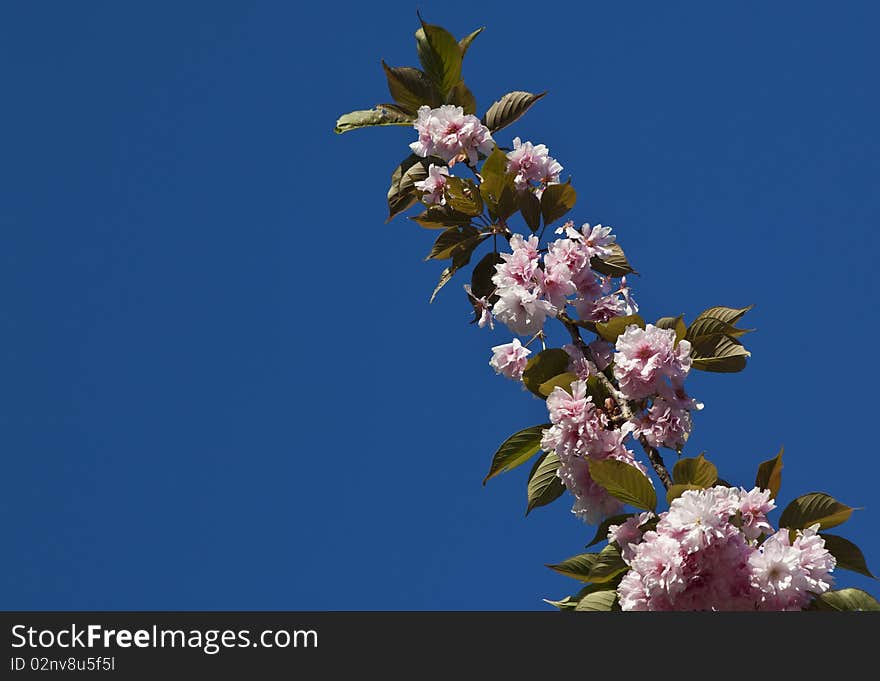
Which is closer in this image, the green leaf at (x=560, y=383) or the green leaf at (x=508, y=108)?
the green leaf at (x=560, y=383)

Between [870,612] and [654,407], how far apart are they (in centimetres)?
69

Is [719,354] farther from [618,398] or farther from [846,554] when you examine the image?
[846,554]

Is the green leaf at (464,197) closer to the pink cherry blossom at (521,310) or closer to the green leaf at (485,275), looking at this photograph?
the green leaf at (485,275)

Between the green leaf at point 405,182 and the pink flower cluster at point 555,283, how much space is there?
Answer: 54 cm

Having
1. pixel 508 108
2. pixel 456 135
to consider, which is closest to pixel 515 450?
pixel 456 135

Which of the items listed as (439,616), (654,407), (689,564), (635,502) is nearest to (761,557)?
(689,564)

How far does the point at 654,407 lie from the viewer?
2.63 meters

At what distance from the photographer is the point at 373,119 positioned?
3539 millimetres

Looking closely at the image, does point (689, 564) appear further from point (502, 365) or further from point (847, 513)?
point (502, 365)

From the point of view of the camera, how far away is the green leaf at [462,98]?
341cm

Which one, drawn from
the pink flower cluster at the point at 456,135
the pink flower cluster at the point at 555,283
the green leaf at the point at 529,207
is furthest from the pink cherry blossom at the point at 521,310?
the pink flower cluster at the point at 456,135

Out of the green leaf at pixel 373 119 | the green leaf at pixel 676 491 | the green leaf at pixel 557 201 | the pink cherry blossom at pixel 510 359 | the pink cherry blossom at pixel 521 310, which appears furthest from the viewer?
the green leaf at pixel 373 119

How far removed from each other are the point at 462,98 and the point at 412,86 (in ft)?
0.60

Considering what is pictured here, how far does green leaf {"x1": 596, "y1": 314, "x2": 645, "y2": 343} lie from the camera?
2.70m
